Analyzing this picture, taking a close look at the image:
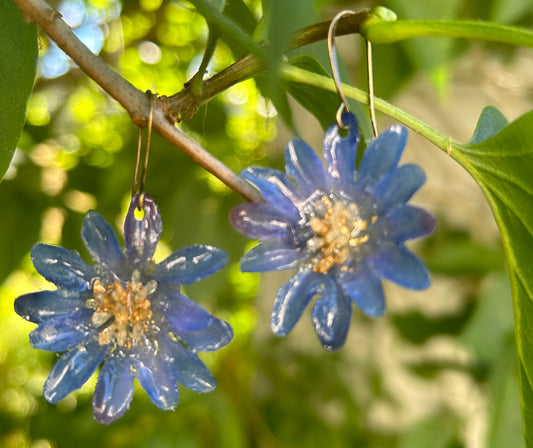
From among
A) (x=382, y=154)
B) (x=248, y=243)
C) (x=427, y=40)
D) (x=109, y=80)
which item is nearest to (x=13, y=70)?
(x=109, y=80)

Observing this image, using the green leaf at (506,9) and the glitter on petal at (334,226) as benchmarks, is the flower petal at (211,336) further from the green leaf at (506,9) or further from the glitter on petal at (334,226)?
the green leaf at (506,9)

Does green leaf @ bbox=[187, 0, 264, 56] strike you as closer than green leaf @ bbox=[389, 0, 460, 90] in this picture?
Yes

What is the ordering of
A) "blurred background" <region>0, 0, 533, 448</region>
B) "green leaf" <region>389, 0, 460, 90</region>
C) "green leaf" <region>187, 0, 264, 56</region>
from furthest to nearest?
"blurred background" <region>0, 0, 533, 448</region> < "green leaf" <region>389, 0, 460, 90</region> < "green leaf" <region>187, 0, 264, 56</region>

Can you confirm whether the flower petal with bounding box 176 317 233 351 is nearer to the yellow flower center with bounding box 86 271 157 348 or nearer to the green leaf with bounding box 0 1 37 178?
the yellow flower center with bounding box 86 271 157 348

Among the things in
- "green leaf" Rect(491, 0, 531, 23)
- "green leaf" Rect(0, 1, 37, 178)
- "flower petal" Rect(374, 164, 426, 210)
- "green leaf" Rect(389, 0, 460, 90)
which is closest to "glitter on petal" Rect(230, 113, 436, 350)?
"flower petal" Rect(374, 164, 426, 210)

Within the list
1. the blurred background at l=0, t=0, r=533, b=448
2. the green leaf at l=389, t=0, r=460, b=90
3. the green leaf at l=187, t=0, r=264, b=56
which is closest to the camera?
the green leaf at l=187, t=0, r=264, b=56
